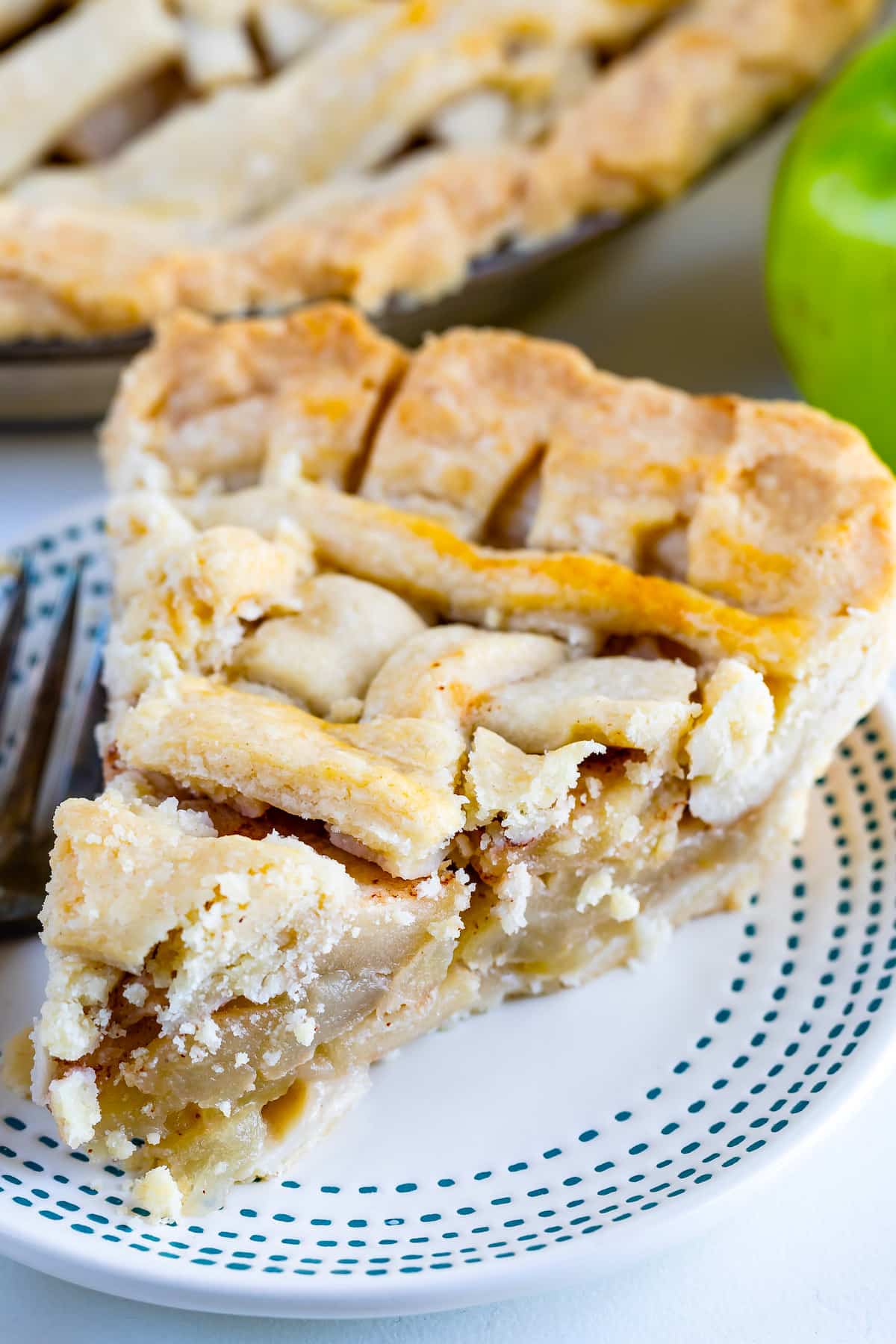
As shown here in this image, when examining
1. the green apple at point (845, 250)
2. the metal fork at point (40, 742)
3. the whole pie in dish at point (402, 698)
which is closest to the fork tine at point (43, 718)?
the metal fork at point (40, 742)

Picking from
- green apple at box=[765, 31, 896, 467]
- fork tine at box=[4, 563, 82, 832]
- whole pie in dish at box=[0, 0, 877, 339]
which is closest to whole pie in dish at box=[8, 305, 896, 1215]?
fork tine at box=[4, 563, 82, 832]

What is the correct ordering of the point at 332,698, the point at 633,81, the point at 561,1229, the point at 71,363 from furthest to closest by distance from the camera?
1. the point at 633,81
2. the point at 71,363
3. the point at 332,698
4. the point at 561,1229

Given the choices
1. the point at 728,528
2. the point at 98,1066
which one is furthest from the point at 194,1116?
the point at 728,528

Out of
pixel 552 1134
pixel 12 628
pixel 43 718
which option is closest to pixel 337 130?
pixel 12 628

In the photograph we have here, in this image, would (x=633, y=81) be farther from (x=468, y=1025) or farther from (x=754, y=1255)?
(x=754, y=1255)

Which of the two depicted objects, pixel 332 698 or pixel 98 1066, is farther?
pixel 332 698

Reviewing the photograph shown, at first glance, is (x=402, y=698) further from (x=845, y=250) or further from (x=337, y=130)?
(x=337, y=130)
